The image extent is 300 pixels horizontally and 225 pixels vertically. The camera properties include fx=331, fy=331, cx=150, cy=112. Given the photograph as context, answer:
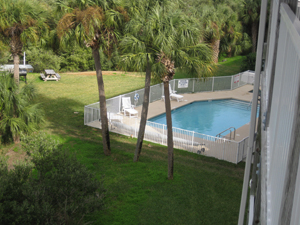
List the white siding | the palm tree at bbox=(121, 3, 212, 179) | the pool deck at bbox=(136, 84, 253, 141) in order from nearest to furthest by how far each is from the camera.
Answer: the white siding < the palm tree at bbox=(121, 3, 212, 179) < the pool deck at bbox=(136, 84, 253, 141)

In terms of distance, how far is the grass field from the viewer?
354 inches

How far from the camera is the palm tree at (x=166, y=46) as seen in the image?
31.4 ft

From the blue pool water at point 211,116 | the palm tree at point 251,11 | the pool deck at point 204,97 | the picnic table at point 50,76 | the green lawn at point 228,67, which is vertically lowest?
the blue pool water at point 211,116

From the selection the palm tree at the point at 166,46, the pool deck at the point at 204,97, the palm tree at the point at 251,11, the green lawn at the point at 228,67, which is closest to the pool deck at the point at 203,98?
the pool deck at the point at 204,97

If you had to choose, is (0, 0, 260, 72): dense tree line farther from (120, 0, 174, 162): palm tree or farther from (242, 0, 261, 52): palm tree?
(120, 0, 174, 162): palm tree

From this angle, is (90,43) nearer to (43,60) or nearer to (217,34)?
(217,34)

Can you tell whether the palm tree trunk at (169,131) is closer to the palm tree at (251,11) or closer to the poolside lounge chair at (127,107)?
the poolside lounge chair at (127,107)

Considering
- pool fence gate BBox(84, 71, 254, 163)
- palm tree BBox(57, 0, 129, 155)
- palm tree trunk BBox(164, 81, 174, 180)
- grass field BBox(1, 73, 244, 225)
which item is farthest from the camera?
pool fence gate BBox(84, 71, 254, 163)

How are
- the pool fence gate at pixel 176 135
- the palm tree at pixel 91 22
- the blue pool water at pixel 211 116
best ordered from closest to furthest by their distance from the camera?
the palm tree at pixel 91 22, the pool fence gate at pixel 176 135, the blue pool water at pixel 211 116

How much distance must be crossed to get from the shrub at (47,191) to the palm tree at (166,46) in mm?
3686

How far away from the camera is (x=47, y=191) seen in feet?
22.0

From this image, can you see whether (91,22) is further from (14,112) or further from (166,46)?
(14,112)

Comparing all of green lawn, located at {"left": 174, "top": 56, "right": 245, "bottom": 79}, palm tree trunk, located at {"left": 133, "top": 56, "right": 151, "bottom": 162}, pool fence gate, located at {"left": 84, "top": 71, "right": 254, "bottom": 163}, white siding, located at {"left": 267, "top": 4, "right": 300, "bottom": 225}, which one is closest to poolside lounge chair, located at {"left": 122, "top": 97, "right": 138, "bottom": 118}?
pool fence gate, located at {"left": 84, "top": 71, "right": 254, "bottom": 163}

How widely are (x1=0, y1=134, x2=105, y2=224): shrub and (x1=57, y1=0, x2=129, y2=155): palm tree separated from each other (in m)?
4.31
